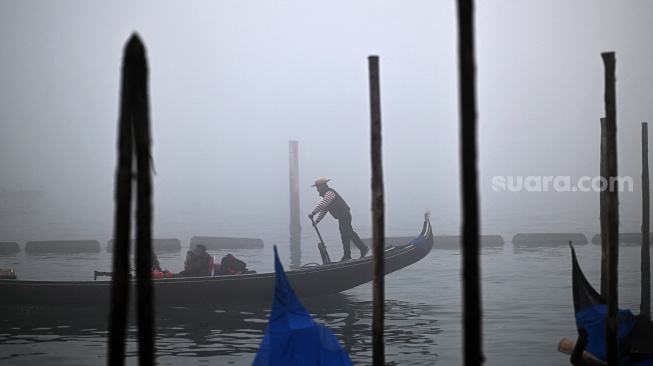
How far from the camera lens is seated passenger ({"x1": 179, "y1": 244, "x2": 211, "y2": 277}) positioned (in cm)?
1302

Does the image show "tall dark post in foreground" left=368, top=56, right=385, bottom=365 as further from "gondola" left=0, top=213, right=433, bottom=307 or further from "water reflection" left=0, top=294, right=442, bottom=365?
"gondola" left=0, top=213, right=433, bottom=307

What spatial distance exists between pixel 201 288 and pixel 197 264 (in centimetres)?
37

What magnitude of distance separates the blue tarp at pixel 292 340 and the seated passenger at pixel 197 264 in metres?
6.43

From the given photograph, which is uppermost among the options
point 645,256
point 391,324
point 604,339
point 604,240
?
point 604,240

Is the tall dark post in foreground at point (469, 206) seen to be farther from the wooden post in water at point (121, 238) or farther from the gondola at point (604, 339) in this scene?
the gondola at point (604, 339)

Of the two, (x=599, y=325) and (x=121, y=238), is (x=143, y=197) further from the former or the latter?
(x=599, y=325)

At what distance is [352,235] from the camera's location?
1443 cm

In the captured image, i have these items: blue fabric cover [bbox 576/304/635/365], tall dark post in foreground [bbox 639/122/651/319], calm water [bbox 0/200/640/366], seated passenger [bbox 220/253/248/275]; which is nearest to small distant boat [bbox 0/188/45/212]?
calm water [bbox 0/200/640/366]

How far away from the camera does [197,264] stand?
13.0 metres

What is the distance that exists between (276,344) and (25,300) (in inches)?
297

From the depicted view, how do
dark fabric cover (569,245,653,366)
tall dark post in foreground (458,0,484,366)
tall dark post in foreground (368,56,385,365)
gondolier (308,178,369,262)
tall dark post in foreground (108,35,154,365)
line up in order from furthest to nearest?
gondolier (308,178,369,262)
tall dark post in foreground (368,56,385,365)
dark fabric cover (569,245,653,366)
tall dark post in foreground (108,35,154,365)
tall dark post in foreground (458,0,484,366)

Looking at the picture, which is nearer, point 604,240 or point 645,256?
point 604,240

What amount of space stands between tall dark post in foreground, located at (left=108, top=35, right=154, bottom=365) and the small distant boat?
295 feet

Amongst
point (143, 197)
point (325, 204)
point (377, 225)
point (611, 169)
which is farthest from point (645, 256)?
point (143, 197)
